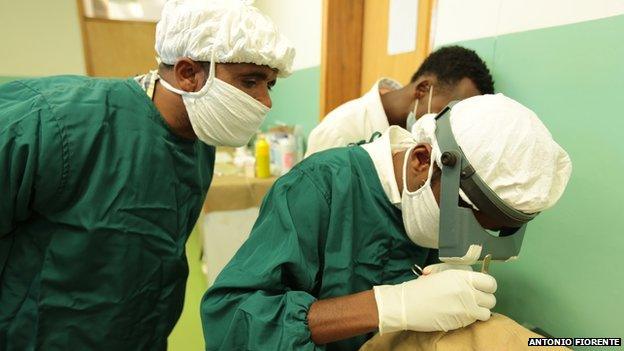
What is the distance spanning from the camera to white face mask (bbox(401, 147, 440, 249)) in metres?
0.77

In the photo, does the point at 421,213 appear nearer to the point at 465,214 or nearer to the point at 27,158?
the point at 465,214

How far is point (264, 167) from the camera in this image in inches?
94.0

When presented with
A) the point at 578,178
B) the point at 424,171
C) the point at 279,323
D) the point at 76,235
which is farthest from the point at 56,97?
the point at 578,178

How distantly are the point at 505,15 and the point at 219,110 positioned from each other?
847mm

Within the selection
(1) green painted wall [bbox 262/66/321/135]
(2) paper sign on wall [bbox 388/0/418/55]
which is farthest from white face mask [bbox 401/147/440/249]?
(1) green painted wall [bbox 262/66/321/135]

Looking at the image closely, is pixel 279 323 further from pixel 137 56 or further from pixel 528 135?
pixel 137 56

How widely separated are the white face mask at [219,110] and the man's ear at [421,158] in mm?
427

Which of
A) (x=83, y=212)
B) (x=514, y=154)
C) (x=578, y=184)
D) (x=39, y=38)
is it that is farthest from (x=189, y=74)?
(x=39, y=38)

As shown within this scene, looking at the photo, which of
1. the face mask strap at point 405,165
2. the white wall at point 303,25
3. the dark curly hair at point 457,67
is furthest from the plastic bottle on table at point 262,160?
the face mask strap at point 405,165

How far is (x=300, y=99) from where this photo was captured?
2805 millimetres

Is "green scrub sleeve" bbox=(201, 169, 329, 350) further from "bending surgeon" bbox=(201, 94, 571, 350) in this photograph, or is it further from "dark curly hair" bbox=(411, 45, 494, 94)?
"dark curly hair" bbox=(411, 45, 494, 94)

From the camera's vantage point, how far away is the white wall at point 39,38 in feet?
11.6

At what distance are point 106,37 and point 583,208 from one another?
450 centimetres

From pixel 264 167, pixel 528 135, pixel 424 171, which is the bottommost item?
pixel 264 167
